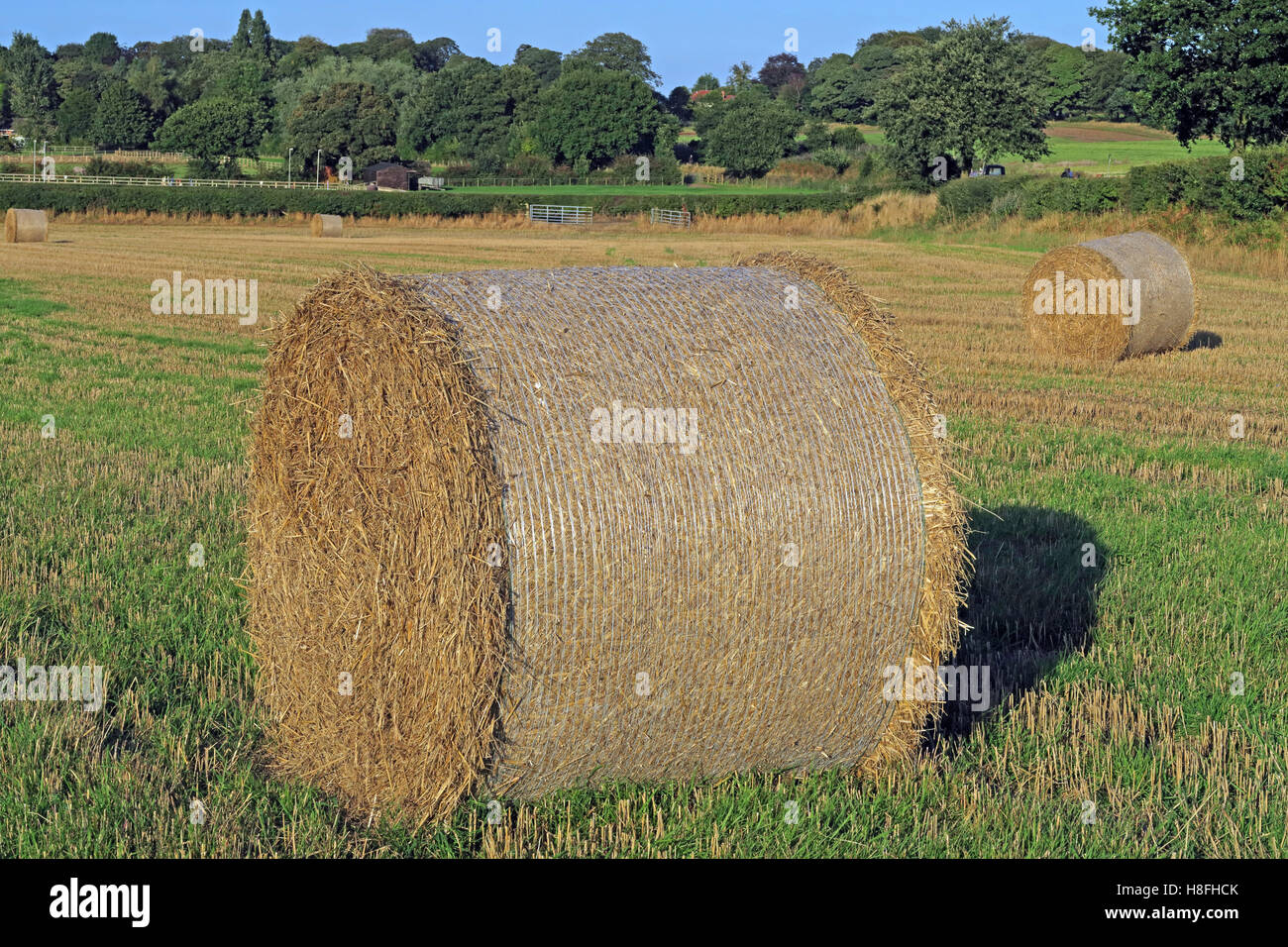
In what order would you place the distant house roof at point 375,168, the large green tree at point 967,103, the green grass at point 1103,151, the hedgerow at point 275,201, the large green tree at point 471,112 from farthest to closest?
1. the large green tree at point 471,112
2. the distant house roof at point 375,168
3. the green grass at point 1103,151
4. the hedgerow at point 275,201
5. the large green tree at point 967,103

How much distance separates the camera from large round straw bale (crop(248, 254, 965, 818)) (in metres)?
5.05

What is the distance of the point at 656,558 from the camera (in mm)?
5137

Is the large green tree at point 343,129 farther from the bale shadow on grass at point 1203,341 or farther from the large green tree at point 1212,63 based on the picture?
the bale shadow on grass at point 1203,341

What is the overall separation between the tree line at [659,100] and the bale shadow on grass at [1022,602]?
36762mm

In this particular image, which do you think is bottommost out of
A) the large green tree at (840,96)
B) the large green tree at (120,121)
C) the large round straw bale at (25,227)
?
the large round straw bale at (25,227)

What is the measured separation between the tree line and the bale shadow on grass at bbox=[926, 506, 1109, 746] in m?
36.8

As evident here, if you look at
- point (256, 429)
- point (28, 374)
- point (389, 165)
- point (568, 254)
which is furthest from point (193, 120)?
point (256, 429)

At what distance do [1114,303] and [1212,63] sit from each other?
91.0 ft

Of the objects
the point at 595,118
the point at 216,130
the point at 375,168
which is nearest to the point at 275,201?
the point at 375,168

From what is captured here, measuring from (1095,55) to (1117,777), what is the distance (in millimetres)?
128395

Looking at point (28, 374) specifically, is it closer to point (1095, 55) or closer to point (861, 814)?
point (861, 814)

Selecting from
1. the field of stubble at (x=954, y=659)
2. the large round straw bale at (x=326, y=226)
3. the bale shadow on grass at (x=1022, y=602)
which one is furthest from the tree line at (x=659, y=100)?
the bale shadow on grass at (x=1022, y=602)

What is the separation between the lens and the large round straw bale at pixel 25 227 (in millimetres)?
38688

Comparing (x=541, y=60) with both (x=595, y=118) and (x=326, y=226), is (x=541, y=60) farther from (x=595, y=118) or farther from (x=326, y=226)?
(x=326, y=226)
